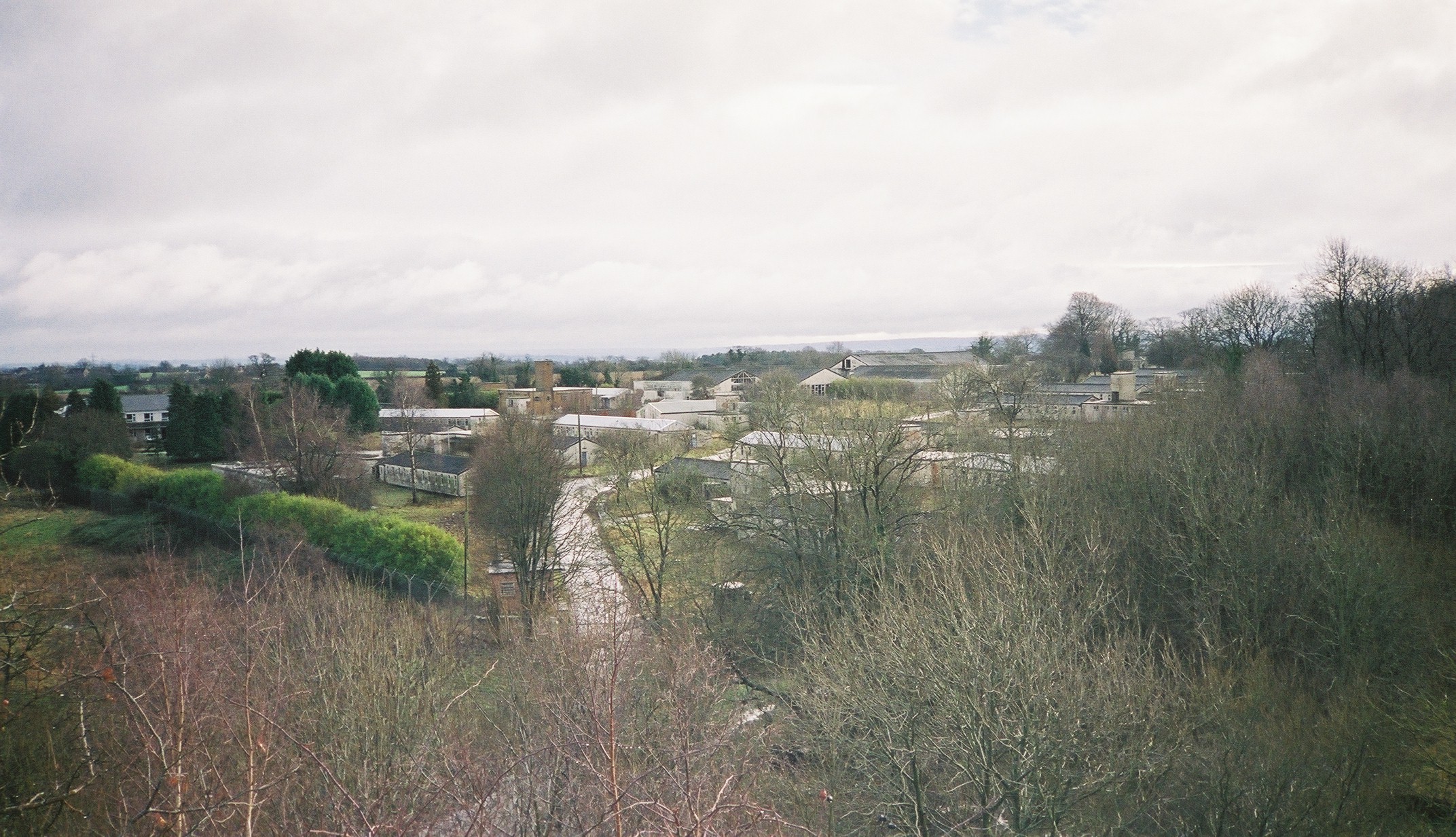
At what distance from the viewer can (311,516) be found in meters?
25.6

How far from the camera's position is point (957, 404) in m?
23.6

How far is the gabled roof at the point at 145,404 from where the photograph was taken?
3738cm

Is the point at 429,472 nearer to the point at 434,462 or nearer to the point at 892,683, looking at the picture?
the point at 434,462

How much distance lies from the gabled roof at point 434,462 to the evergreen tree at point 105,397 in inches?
460

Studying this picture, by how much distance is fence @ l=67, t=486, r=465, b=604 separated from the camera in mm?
22172

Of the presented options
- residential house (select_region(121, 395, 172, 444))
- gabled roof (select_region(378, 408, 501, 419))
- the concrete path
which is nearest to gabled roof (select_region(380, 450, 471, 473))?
gabled roof (select_region(378, 408, 501, 419))

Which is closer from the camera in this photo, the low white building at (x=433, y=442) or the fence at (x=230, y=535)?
the fence at (x=230, y=535)

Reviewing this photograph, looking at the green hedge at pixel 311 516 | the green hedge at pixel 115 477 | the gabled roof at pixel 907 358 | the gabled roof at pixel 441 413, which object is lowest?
the green hedge at pixel 311 516

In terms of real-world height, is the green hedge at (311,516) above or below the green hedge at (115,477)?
below

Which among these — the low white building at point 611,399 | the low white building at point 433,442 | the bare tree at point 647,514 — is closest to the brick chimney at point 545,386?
the low white building at point 611,399

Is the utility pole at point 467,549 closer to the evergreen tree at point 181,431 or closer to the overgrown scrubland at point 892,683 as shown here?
the overgrown scrubland at point 892,683

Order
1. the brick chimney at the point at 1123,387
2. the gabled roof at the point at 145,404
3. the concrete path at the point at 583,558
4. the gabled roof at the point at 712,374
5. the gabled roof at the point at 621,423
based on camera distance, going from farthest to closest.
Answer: the gabled roof at the point at 712,374 → the gabled roof at the point at 621,423 → the gabled roof at the point at 145,404 → the brick chimney at the point at 1123,387 → the concrete path at the point at 583,558

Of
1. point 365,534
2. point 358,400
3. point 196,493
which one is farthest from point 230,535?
point 358,400

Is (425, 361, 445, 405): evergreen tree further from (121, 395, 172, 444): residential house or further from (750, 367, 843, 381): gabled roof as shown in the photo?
(750, 367, 843, 381): gabled roof
